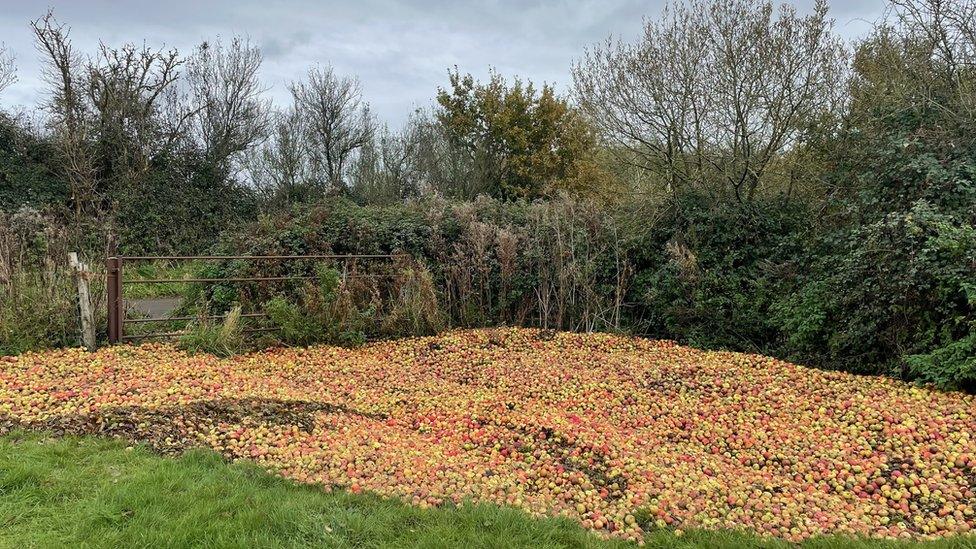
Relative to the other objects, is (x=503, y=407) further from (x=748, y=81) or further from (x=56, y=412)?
(x=748, y=81)

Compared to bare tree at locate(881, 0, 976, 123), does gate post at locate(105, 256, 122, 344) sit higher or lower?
lower

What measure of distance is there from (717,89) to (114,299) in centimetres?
782

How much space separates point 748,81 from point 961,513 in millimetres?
5884

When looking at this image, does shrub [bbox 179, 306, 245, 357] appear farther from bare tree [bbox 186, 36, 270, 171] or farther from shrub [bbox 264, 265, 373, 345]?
bare tree [bbox 186, 36, 270, 171]

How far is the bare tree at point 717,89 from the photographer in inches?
277

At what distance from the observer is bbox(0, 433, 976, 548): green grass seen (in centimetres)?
236

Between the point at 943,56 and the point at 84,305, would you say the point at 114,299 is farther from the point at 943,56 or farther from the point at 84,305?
the point at 943,56

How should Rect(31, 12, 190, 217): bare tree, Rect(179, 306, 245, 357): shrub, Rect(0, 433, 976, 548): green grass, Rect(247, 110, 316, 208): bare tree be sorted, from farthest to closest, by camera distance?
Rect(247, 110, 316, 208): bare tree, Rect(31, 12, 190, 217): bare tree, Rect(179, 306, 245, 357): shrub, Rect(0, 433, 976, 548): green grass

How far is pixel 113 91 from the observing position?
12734 millimetres

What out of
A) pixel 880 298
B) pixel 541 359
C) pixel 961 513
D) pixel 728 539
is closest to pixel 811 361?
pixel 880 298

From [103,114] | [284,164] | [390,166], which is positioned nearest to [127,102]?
[103,114]

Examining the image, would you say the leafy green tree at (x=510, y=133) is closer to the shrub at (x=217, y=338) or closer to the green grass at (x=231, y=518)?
the shrub at (x=217, y=338)

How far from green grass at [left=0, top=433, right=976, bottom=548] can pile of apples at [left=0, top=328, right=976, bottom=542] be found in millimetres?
149

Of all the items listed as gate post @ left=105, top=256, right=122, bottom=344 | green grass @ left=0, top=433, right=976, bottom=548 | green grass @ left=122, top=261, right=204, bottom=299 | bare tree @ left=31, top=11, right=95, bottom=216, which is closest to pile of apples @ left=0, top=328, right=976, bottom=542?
green grass @ left=0, top=433, right=976, bottom=548
